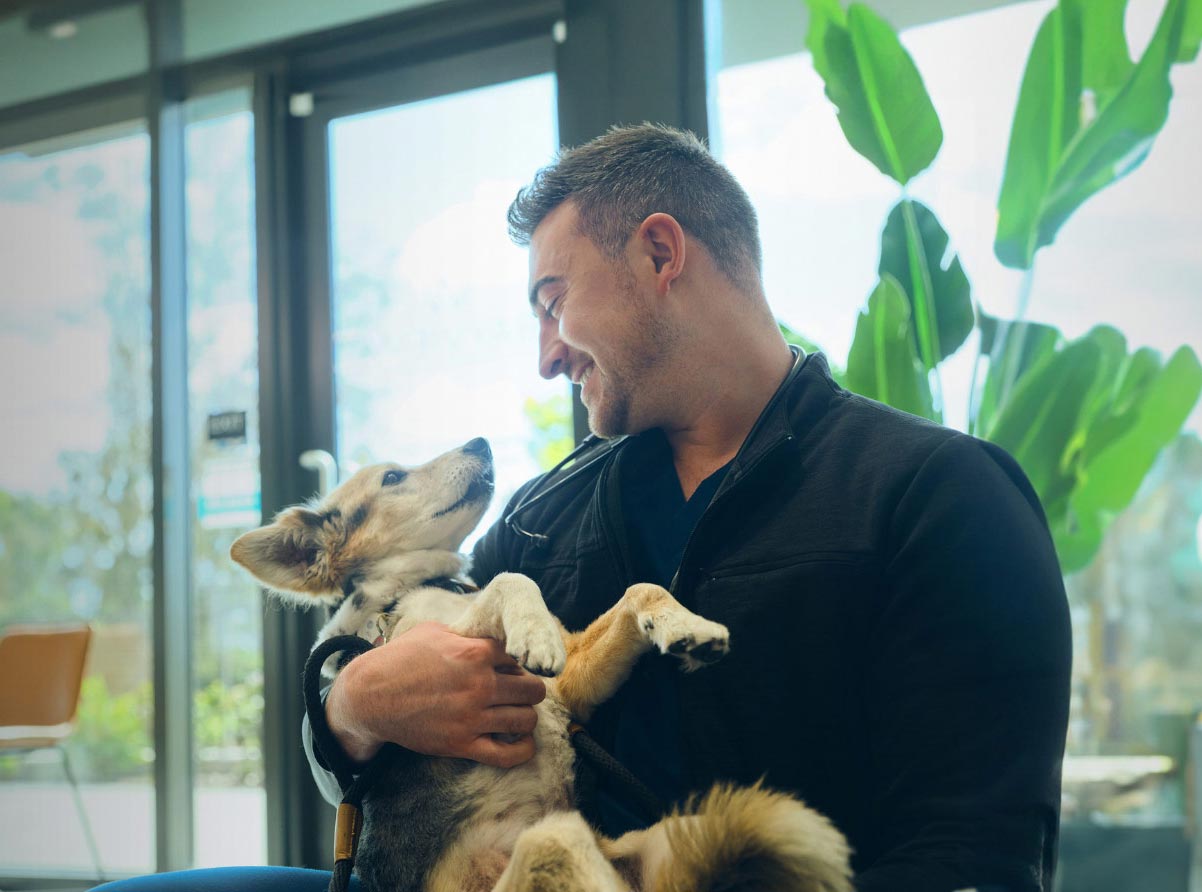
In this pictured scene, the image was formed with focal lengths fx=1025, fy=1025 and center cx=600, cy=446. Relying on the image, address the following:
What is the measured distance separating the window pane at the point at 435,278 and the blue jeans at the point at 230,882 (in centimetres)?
211

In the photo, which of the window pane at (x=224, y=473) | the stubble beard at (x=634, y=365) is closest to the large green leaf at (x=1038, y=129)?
the stubble beard at (x=634, y=365)

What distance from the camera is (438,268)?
12.0 feet

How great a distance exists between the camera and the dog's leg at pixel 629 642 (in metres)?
1.15

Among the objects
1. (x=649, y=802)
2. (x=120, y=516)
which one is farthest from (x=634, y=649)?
(x=120, y=516)

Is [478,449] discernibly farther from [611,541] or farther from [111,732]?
[111,732]

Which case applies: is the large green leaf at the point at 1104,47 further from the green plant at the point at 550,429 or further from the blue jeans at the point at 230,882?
the blue jeans at the point at 230,882

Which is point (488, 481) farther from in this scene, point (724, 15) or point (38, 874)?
point (38, 874)

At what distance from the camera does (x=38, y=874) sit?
4.07m

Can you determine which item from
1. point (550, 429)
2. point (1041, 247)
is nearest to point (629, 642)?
point (1041, 247)

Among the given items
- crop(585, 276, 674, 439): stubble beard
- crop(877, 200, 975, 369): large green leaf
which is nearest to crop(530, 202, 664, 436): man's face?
crop(585, 276, 674, 439): stubble beard

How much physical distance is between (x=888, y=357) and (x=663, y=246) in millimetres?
1044

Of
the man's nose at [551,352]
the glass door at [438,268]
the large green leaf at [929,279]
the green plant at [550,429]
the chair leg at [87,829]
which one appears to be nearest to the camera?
the man's nose at [551,352]

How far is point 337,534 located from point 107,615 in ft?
9.20

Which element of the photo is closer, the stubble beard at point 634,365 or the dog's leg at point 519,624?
the dog's leg at point 519,624
